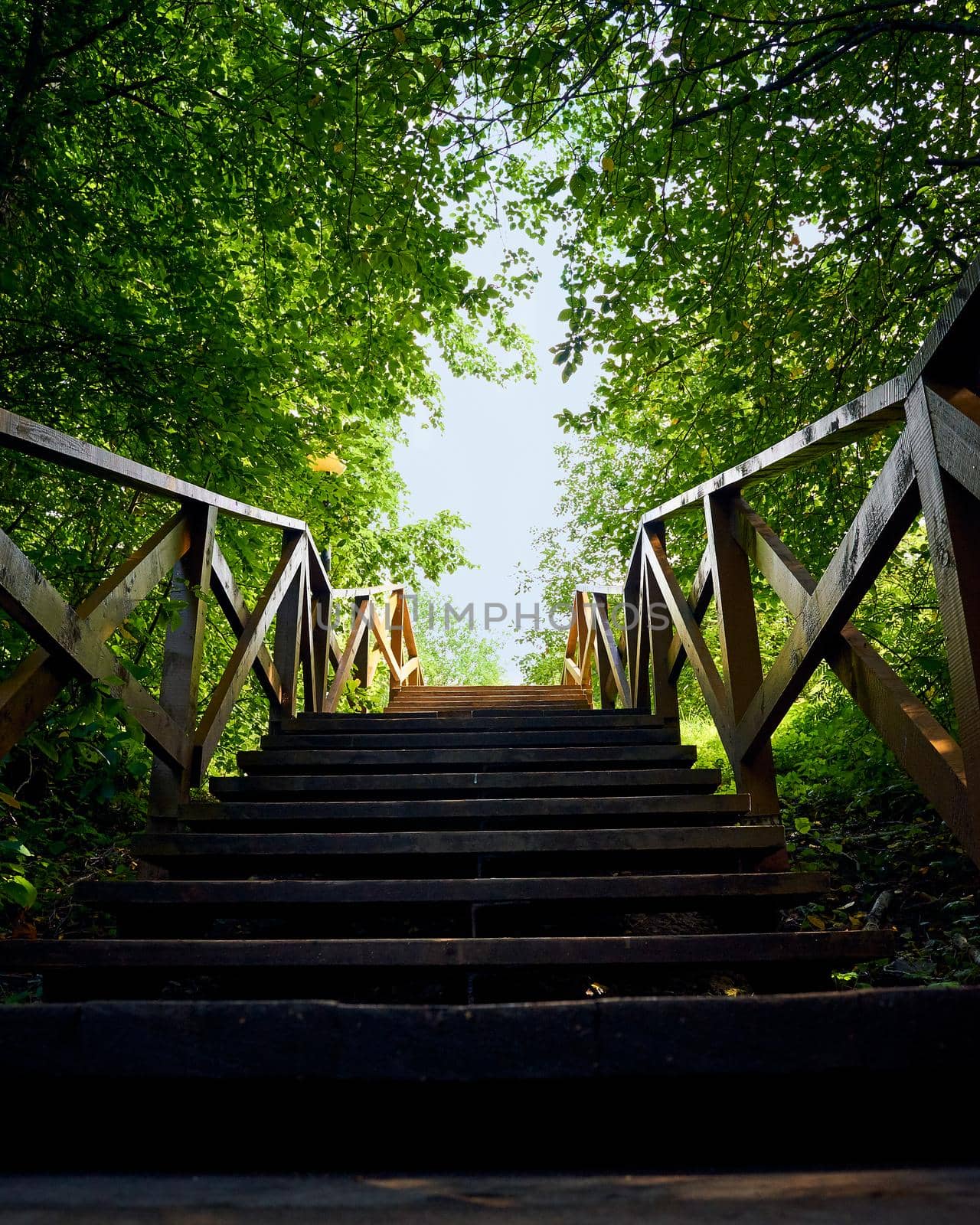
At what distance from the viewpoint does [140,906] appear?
2.12 meters

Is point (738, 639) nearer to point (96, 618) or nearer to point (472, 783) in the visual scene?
point (472, 783)

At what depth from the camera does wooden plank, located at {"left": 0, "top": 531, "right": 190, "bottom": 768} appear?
6.01ft

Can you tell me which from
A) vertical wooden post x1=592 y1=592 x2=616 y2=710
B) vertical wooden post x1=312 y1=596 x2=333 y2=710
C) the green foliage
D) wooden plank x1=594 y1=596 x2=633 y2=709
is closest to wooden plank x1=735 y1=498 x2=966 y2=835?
wooden plank x1=594 y1=596 x2=633 y2=709

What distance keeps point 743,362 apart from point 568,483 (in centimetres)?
1342

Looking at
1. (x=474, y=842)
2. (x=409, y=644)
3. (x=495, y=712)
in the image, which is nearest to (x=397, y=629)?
(x=409, y=644)

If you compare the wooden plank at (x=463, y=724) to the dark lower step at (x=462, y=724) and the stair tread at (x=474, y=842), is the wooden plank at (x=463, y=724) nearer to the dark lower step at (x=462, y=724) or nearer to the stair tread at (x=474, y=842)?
the dark lower step at (x=462, y=724)

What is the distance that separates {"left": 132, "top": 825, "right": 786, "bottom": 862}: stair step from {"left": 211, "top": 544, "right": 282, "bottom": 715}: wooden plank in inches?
43.1

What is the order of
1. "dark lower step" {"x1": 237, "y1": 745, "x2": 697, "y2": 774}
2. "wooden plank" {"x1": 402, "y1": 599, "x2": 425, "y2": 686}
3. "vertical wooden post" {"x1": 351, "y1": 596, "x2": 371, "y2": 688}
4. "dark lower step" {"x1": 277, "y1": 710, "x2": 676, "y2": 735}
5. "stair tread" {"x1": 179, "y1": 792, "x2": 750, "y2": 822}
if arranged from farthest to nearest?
1. "wooden plank" {"x1": 402, "y1": 599, "x2": 425, "y2": 686}
2. "vertical wooden post" {"x1": 351, "y1": 596, "x2": 371, "y2": 688}
3. "dark lower step" {"x1": 277, "y1": 710, "x2": 676, "y2": 735}
4. "dark lower step" {"x1": 237, "y1": 745, "x2": 697, "y2": 774}
5. "stair tread" {"x1": 179, "y1": 792, "x2": 750, "y2": 822}

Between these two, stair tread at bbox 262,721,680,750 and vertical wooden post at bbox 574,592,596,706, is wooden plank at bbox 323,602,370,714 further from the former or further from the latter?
vertical wooden post at bbox 574,592,596,706

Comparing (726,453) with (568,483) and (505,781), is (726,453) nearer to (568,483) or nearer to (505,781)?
(505,781)

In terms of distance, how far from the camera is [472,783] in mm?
2979

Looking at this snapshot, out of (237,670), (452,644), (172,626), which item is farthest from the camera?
(452,644)

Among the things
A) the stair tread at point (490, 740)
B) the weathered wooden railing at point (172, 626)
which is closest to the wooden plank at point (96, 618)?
the weathered wooden railing at point (172, 626)

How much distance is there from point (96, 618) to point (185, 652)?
0.66m
